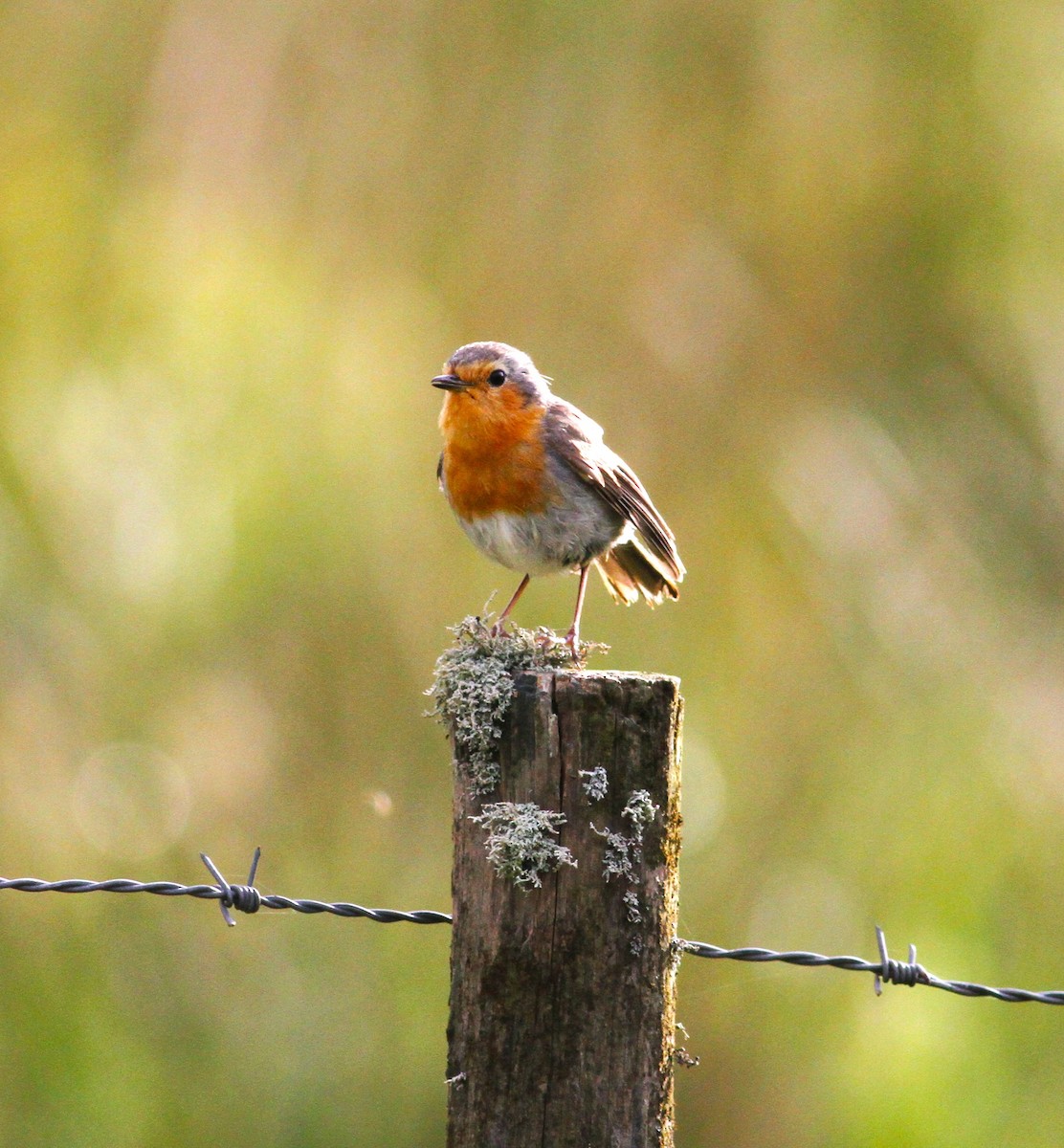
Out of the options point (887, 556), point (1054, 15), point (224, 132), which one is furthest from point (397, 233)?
point (1054, 15)

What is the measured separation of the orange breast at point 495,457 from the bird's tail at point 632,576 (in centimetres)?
49

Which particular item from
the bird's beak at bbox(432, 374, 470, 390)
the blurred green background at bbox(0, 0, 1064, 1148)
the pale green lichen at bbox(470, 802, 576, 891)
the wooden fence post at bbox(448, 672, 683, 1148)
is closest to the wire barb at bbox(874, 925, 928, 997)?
the wooden fence post at bbox(448, 672, 683, 1148)

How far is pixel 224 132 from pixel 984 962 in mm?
4819

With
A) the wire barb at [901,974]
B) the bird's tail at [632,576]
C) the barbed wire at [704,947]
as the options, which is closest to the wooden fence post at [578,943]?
the barbed wire at [704,947]

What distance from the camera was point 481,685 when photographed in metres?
2.50

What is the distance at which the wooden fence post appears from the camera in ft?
7.73

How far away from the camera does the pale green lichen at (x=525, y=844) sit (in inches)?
92.4

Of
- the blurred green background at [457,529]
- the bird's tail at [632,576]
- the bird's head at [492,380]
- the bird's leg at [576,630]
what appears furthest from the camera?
the blurred green background at [457,529]

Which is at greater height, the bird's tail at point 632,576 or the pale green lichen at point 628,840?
the bird's tail at point 632,576

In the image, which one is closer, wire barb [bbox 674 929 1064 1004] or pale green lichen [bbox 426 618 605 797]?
pale green lichen [bbox 426 618 605 797]

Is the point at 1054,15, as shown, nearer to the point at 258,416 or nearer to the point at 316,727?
the point at 258,416

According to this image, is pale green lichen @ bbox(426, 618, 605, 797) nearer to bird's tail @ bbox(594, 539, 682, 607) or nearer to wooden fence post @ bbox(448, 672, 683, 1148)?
wooden fence post @ bbox(448, 672, 683, 1148)

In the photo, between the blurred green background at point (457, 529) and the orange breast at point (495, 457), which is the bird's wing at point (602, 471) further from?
the blurred green background at point (457, 529)

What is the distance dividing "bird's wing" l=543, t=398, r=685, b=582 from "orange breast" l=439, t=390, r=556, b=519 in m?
0.06
